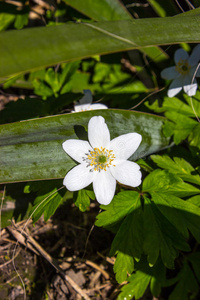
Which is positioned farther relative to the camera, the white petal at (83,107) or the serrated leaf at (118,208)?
the white petal at (83,107)

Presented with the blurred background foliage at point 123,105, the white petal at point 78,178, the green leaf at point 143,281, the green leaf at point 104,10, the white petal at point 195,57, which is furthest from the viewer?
the green leaf at point 104,10

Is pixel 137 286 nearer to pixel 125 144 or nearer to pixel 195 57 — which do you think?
pixel 125 144

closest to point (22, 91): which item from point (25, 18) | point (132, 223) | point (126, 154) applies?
point (25, 18)

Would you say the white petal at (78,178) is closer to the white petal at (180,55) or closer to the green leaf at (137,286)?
the green leaf at (137,286)

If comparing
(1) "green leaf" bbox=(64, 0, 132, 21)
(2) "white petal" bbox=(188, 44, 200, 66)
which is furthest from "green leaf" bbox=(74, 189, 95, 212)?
(1) "green leaf" bbox=(64, 0, 132, 21)

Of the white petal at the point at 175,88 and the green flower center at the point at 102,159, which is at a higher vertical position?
the white petal at the point at 175,88

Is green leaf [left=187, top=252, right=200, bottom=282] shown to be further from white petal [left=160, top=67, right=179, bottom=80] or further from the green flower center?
white petal [left=160, top=67, right=179, bottom=80]

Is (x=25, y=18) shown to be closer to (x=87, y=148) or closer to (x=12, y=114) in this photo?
(x=12, y=114)

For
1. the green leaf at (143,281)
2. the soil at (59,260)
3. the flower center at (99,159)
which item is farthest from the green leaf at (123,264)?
the flower center at (99,159)

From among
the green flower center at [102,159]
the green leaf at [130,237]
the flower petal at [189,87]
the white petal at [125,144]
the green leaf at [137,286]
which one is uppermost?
the flower petal at [189,87]

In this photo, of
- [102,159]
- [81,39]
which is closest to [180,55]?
[102,159]
